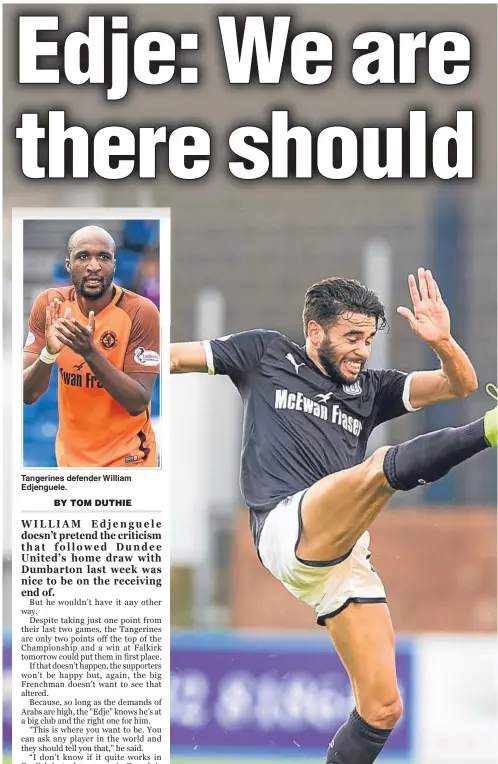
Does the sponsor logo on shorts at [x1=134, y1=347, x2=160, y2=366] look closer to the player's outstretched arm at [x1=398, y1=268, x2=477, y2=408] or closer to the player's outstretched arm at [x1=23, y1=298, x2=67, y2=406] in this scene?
the player's outstretched arm at [x1=23, y1=298, x2=67, y2=406]

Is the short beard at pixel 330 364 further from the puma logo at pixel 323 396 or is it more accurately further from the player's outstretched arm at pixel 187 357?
the player's outstretched arm at pixel 187 357

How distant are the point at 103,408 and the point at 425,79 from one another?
1.04 m

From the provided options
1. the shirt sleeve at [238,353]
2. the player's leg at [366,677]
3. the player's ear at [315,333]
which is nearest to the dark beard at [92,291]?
the shirt sleeve at [238,353]

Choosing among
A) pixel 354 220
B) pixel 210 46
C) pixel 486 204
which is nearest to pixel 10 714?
pixel 210 46

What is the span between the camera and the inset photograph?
2.57 m

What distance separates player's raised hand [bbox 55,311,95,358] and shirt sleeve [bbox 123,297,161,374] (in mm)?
87

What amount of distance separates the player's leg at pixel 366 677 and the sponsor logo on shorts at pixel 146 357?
0.69 metres

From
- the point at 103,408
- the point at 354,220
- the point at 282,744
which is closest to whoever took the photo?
the point at 103,408

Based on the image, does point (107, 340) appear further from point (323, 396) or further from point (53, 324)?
point (323, 396)

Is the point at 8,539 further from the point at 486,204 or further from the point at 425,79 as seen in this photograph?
the point at 486,204

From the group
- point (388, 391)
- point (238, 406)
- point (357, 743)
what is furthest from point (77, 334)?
point (357, 743)

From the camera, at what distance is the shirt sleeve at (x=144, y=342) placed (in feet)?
8.47

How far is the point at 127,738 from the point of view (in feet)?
8.57

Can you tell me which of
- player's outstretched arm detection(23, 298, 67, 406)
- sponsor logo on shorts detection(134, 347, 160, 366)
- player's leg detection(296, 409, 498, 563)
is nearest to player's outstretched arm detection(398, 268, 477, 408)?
player's leg detection(296, 409, 498, 563)
